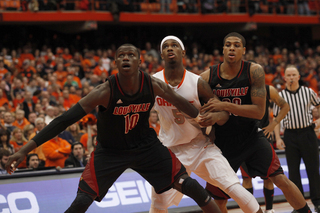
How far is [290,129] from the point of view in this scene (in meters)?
5.89

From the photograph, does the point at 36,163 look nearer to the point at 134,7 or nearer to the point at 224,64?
the point at 224,64

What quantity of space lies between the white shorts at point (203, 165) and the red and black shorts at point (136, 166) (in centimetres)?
37

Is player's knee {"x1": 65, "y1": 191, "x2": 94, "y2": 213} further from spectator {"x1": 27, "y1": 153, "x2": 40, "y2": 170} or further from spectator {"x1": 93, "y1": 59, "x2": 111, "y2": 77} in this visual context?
spectator {"x1": 93, "y1": 59, "x2": 111, "y2": 77}

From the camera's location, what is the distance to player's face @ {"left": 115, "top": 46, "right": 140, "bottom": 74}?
12.1ft

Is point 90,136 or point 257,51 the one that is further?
point 257,51

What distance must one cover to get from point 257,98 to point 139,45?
15029mm

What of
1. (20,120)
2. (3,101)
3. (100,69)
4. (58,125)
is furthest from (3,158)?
(100,69)

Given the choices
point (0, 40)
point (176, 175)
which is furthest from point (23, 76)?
point (176, 175)

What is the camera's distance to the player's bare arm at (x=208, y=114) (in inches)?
159

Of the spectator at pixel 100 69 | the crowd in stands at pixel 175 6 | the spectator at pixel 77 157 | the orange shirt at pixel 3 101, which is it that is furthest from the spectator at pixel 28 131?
the crowd in stands at pixel 175 6

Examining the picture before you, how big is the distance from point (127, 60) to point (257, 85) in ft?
4.79

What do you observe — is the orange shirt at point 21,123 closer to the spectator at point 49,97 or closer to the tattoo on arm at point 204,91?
the spectator at point 49,97

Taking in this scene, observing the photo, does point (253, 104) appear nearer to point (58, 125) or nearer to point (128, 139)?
point (128, 139)

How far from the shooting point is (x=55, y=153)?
693 centimetres
